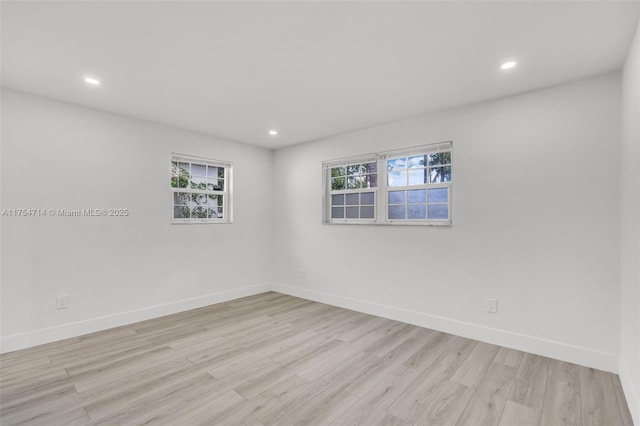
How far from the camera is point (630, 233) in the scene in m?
2.12

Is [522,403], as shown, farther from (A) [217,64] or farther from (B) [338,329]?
(A) [217,64]

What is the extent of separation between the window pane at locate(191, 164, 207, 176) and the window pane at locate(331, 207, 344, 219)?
79.6 inches

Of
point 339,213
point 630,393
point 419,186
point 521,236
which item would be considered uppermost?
point 419,186

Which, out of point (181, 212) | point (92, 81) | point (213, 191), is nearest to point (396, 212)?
point (213, 191)

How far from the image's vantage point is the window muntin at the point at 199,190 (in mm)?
4223

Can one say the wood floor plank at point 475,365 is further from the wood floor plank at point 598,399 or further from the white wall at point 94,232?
the white wall at point 94,232

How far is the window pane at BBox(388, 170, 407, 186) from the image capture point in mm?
3883

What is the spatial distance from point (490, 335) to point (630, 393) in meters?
1.12

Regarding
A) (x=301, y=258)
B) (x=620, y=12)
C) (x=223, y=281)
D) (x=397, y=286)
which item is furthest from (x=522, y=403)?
(x=223, y=281)

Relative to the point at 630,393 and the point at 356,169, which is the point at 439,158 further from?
the point at 630,393

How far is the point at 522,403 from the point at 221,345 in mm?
2599

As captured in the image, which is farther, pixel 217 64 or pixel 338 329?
pixel 338 329

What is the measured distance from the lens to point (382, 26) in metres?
1.97

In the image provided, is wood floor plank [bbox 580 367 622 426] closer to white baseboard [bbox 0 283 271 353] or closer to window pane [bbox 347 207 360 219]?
window pane [bbox 347 207 360 219]
